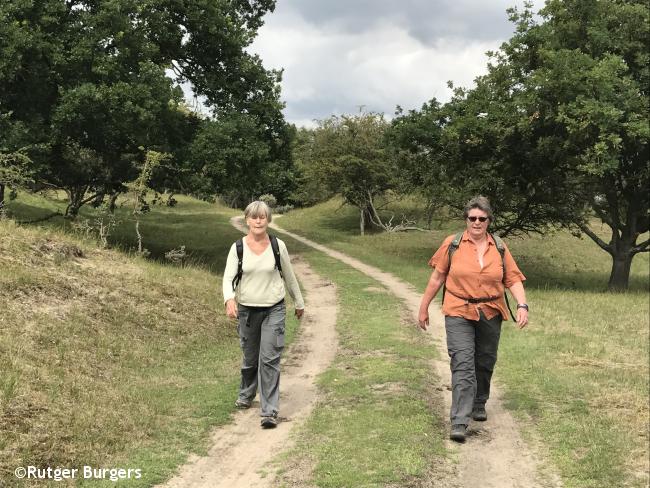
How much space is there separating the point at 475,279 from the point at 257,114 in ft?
56.5

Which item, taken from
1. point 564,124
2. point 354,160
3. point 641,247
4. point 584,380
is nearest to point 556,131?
point 564,124

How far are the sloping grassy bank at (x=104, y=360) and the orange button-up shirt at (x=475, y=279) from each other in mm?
2808

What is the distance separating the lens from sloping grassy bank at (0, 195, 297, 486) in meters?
4.73

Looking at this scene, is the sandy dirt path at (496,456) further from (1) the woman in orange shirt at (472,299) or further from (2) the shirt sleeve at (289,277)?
(2) the shirt sleeve at (289,277)

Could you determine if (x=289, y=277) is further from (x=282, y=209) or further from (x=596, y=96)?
(x=282, y=209)

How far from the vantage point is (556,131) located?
1780cm

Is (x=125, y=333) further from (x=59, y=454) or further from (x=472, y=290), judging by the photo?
(x=472, y=290)

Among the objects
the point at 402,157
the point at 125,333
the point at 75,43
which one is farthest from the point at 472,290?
the point at 402,157

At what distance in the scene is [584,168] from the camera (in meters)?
15.3

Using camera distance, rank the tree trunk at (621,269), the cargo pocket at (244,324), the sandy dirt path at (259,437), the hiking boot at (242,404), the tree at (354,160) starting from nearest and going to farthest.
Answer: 1. the sandy dirt path at (259,437)
2. the cargo pocket at (244,324)
3. the hiking boot at (242,404)
4. the tree trunk at (621,269)
5. the tree at (354,160)

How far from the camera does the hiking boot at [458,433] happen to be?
17.1ft

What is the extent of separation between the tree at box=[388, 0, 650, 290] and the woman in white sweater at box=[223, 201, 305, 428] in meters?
12.8

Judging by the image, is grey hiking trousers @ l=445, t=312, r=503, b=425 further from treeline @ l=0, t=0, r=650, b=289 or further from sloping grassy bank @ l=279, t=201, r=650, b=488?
treeline @ l=0, t=0, r=650, b=289

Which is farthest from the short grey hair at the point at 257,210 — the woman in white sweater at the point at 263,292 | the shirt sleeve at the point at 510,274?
the shirt sleeve at the point at 510,274
